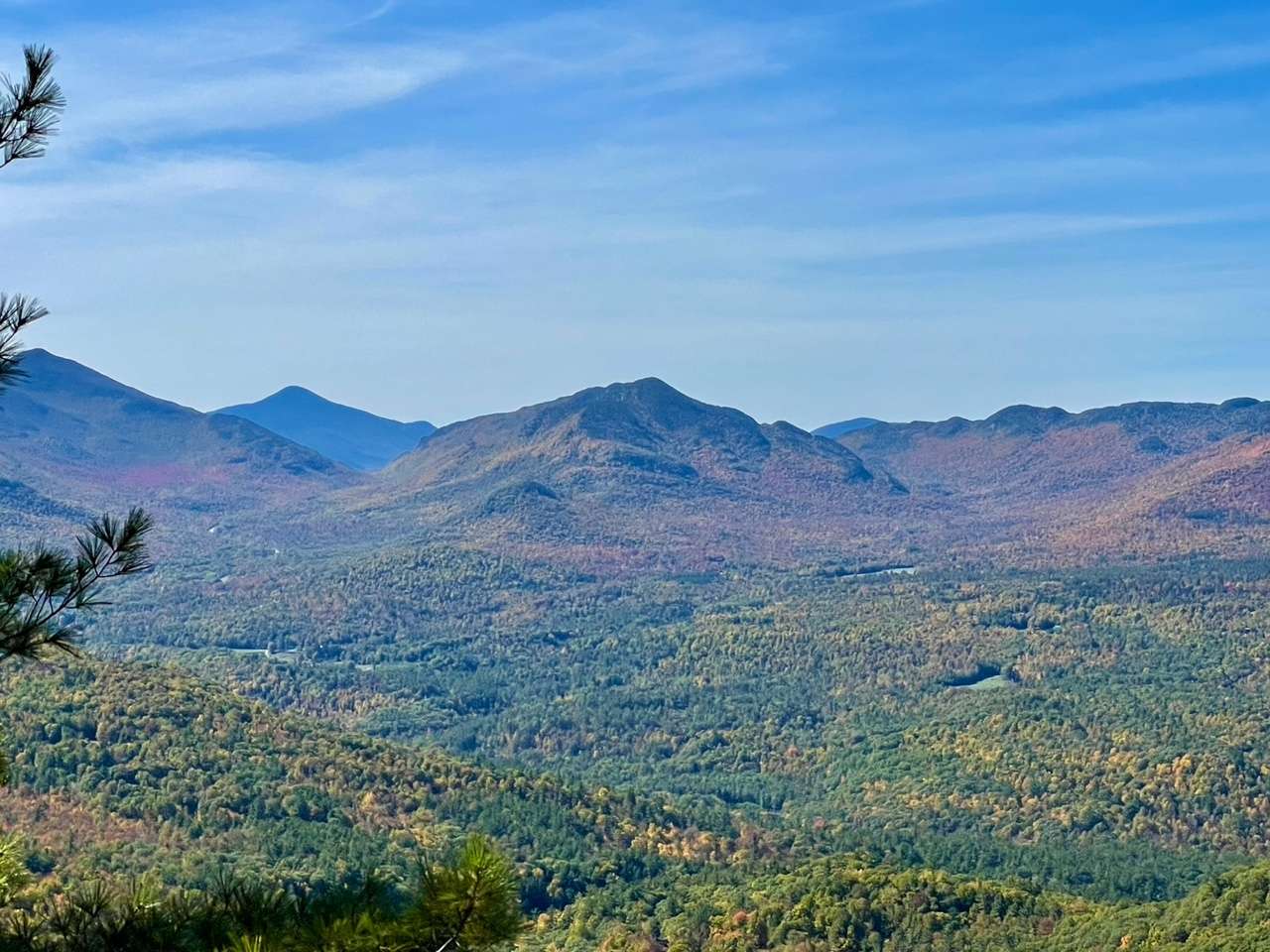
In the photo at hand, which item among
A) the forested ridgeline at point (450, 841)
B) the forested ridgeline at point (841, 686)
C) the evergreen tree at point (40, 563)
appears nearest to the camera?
the evergreen tree at point (40, 563)

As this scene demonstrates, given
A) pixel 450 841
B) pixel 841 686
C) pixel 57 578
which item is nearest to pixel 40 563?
pixel 57 578

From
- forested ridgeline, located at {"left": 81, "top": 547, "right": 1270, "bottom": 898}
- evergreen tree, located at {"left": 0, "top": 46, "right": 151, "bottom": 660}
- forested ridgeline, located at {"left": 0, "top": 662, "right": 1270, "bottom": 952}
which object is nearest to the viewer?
evergreen tree, located at {"left": 0, "top": 46, "right": 151, "bottom": 660}

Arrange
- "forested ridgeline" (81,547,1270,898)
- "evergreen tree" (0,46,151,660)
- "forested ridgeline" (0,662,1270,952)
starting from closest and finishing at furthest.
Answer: "evergreen tree" (0,46,151,660) → "forested ridgeline" (0,662,1270,952) → "forested ridgeline" (81,547,1270,898)

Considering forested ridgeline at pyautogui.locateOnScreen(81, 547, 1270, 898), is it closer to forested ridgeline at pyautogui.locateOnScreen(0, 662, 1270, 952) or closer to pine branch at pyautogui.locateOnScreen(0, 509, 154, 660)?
forested ridgeline at pyautogui.locateOnScreen(0, 662, 1270, 952)

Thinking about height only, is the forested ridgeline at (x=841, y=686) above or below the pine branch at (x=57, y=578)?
below

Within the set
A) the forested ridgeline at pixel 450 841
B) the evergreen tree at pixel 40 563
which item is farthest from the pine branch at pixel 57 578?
the forested ridgeline at pixel 450 841

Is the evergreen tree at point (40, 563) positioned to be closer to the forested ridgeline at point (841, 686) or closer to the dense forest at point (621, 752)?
the dense forest at point (621, 752)

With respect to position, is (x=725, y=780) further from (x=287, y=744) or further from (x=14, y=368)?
(x=14, y=368)

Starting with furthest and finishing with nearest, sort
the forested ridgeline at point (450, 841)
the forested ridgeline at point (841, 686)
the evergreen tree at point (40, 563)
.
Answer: the forested ridgeline at point (841, 686)
the forested ridgeline at point (450, 841)
the evergreen tree at point (40, 563)

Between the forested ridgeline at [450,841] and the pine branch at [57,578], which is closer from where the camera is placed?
the pine branch at [57,578]

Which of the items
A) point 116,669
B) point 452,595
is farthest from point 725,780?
point 452,595

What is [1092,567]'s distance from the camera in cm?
18462

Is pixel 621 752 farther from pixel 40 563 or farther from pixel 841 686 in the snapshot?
pixel 40 563

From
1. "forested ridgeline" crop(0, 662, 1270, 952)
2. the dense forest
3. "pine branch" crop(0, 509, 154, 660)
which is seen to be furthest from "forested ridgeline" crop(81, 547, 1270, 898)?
"pine branch" crop(0, 509, 154, 660)
